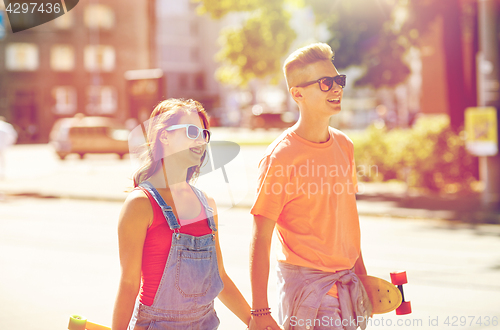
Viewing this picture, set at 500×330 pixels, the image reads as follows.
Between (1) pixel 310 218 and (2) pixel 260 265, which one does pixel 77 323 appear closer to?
(2) pixel 260 265

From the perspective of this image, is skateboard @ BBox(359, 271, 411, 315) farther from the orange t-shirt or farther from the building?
the building

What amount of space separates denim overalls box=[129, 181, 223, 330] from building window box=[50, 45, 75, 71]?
57.9 m

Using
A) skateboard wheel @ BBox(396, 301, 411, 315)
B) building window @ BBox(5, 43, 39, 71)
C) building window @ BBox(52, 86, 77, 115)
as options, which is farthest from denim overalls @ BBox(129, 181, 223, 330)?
building window @ BBox(52, 86, 77, 115)

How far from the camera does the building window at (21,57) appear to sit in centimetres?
5528

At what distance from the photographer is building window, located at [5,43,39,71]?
55281 millimetres

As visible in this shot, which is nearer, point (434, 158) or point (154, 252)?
point (154, 252)

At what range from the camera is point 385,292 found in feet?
10.1

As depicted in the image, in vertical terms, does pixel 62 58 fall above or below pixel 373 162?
above

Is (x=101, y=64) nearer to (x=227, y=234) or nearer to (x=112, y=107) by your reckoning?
(x=112, y=107)

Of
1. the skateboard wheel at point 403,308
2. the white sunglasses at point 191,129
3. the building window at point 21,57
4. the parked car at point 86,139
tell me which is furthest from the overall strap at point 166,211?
the building window at point 21,57

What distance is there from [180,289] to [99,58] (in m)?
59.4

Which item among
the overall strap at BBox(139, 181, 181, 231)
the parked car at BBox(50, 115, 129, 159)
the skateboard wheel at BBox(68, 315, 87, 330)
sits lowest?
the skateboard wheel at BBox(68, 315, 87, 330)

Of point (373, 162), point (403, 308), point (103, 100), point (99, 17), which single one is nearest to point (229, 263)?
point (403, 308)

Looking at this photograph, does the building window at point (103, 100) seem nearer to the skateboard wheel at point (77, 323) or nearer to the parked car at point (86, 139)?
the parked car at point (86, 139)
